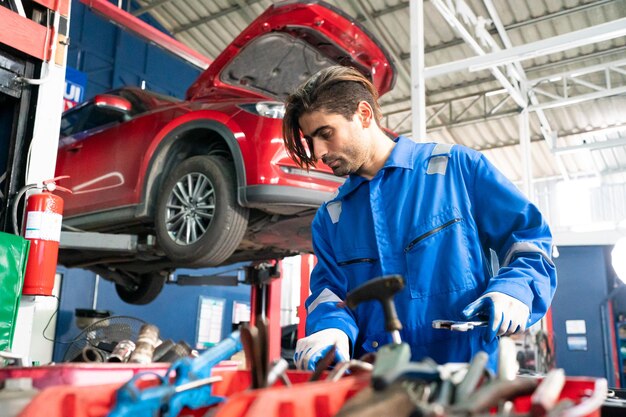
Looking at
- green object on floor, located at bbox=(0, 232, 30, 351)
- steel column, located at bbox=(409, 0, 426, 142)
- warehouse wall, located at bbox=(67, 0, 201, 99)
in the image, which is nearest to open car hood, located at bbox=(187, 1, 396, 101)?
steel column, located at bbox=(409, 0, 426, 142)

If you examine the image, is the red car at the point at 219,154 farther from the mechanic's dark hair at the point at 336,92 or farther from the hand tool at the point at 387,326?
the hand tool at the point at 387,326

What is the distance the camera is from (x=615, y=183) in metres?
14.4

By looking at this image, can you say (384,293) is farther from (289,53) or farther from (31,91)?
(289,53)

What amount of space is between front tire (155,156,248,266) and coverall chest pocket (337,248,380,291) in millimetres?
1838

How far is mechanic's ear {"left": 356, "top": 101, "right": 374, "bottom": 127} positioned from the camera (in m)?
1.52

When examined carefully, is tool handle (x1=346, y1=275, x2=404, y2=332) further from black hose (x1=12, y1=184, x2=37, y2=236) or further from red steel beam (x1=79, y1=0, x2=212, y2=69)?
red steel beam (x1=79, y1=0, x2=212, y2=69)

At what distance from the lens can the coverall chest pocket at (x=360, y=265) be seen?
1.51 meters

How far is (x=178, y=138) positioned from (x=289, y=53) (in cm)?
89

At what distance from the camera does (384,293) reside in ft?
2.42

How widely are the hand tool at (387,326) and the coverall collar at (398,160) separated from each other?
80 centimetres

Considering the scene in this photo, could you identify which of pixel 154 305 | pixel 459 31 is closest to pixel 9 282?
pixel 459 31

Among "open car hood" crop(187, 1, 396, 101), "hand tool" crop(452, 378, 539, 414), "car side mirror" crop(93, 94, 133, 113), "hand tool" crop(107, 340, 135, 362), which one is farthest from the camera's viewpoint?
"car side mirror" crop(93, 94, 133, 113)

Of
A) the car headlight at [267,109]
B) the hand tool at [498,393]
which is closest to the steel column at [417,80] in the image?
the car headlight at [267,109]

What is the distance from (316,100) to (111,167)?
2787mm
